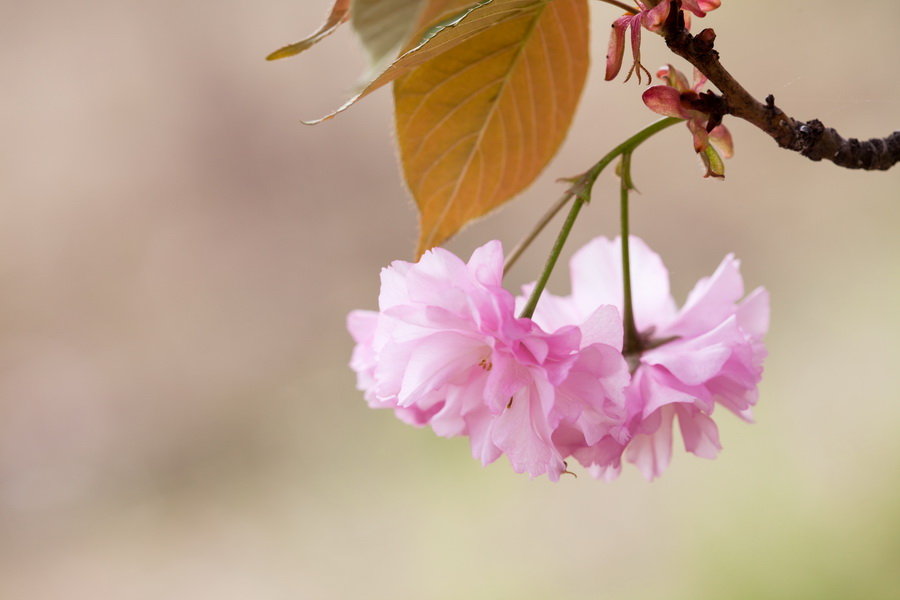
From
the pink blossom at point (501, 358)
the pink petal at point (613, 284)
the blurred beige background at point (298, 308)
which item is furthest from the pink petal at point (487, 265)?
the blurred beige background at point (298, 308)

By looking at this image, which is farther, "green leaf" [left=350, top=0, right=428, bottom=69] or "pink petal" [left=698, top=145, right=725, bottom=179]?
"pink petal" [left=698, top=145, right=725, bottom=179]

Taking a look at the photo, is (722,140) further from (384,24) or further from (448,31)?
(384,24)

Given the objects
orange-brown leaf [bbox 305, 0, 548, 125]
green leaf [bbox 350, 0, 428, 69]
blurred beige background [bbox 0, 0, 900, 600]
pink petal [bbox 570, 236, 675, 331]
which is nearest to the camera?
green leaf [bbox 350, 0, 428, 69]

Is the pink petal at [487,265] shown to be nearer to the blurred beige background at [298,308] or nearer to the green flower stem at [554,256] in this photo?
the green flower stem at [554,256]

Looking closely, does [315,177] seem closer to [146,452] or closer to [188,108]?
[188,108]

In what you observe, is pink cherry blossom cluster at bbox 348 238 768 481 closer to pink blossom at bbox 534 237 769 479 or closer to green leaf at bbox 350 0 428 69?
pink blossom at bbox 534 237 769 479

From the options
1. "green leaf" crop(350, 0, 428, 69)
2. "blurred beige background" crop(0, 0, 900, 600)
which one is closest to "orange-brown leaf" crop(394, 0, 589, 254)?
"green leaf" crop(350, 0, 428, 69)

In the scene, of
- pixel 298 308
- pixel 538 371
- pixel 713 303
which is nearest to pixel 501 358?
pixel 538 371
